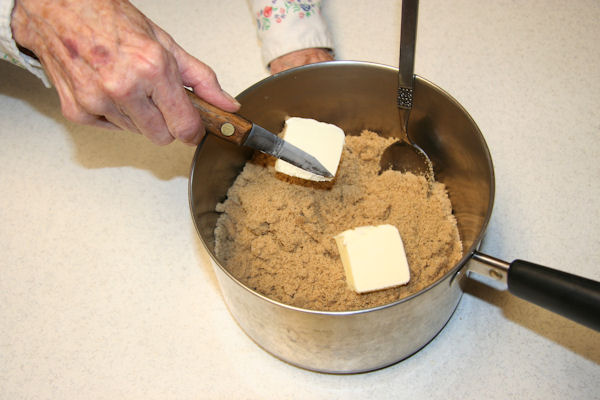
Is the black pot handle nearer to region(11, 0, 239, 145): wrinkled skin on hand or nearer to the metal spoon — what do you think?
the metal spoon

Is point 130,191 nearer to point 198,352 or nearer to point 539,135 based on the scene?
point 198,352

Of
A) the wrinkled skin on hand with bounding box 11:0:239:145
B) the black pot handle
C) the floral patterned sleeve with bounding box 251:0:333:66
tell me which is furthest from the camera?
the floral patterned sleeve with bounding box 251:0:333:66

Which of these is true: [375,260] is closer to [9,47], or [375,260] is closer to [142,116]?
[142,116]

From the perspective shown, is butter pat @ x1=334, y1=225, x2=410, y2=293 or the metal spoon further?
the metal spoon

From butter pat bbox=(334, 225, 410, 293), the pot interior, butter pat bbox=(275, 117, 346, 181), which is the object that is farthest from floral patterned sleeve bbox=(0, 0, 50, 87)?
butter pat bbox=(334, 225, 410, 293)

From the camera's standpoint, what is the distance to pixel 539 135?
3.52 ft

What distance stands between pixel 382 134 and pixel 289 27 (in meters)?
0.33

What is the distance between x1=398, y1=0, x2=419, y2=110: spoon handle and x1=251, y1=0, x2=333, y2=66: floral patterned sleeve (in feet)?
1.00

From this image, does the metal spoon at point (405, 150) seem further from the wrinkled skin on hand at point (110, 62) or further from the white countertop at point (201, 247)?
the wrinkled skin on hand at point (110, 62)

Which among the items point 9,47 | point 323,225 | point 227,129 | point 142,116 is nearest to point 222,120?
point 227,129

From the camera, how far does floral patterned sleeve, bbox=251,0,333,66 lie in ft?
3.69

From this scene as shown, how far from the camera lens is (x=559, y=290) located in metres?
0.60

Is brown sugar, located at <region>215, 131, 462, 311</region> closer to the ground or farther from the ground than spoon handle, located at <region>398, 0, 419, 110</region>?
closer to the ground

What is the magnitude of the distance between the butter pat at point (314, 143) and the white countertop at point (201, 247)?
29 cm
